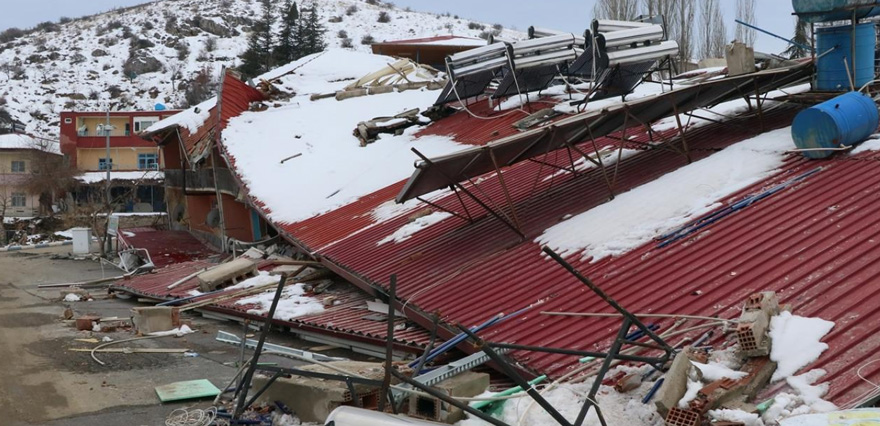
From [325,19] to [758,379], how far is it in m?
117

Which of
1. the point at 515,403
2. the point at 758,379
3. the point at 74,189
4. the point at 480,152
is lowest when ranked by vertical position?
the point at 74,189

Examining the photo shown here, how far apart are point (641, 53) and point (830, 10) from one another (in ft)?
16.6

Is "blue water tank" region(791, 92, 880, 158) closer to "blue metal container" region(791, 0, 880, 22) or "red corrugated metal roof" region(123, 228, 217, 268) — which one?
"blue metal container" region(791, 0, 880, 22)

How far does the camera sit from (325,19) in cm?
11869

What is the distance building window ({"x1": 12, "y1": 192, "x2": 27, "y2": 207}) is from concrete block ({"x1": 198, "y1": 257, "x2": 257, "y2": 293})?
48.8 m

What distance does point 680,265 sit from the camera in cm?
1032

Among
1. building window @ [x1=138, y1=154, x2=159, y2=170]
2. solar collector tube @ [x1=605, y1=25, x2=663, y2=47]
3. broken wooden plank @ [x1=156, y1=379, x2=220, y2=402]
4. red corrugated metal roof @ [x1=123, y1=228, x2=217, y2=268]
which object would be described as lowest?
building window @ [x1=138, y1=154, x2=159, y2=170]

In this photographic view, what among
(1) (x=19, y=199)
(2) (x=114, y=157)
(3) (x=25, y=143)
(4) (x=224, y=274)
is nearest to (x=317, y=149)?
(4) (x=224, y=274)

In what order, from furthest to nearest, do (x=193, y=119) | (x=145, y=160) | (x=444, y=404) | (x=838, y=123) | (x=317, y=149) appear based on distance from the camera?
1. (x=145, y=160)
2. (x=193, y=119)
3. (x=317, y=149)
4. (x=838, y=123)
5. (x=444, y=404)

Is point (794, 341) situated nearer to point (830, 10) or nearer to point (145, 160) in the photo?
point (830, 10)

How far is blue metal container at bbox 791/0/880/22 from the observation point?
14.2 m

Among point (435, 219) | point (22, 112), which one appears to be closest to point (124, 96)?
point (22, 112)

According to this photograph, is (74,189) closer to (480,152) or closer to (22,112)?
(22,112)

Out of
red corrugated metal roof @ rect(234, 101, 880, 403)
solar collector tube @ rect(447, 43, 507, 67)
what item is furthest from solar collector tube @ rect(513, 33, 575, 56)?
red corrugated metal roof @ rect(234, 101, 880, 403)
